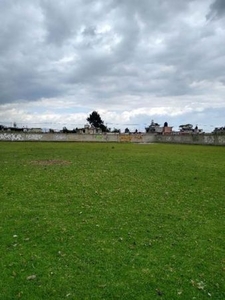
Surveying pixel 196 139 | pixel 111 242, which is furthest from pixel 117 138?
pixel 111 242

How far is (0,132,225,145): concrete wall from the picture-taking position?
174 feet

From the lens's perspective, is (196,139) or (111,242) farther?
(196,139)

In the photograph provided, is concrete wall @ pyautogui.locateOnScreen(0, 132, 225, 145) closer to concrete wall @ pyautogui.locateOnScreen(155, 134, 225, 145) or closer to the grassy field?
concrete wall @ pyautogui.locateOnScreen(155, 134, 225, 145)

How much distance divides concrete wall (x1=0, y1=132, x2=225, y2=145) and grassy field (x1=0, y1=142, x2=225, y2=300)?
1719 inches

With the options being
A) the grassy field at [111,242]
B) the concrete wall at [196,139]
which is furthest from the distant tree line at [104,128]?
the grassy field at [111,242]

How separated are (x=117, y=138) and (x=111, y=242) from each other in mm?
62662

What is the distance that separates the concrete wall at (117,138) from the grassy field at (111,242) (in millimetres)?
43655

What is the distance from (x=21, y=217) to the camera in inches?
280

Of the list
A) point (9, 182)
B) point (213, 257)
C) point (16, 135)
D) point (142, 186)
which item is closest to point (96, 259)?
point (213, 257)

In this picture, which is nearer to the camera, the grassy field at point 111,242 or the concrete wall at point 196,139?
the grassy field at point 111,242

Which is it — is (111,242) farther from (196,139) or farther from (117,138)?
(117,138)

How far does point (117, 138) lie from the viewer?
6819 cm

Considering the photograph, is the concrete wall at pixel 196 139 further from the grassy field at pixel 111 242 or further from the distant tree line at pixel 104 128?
the grassy field at pixel 111 242

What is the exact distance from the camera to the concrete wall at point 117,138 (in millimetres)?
53000
